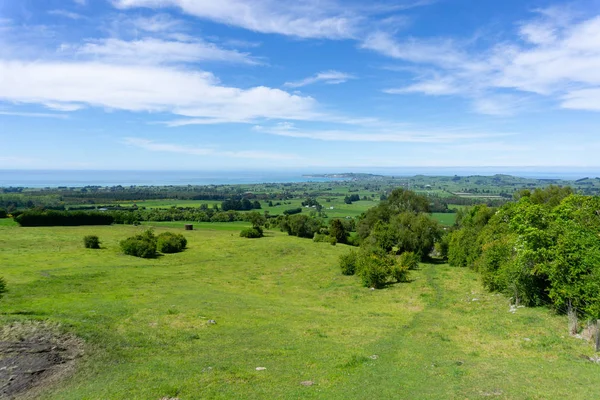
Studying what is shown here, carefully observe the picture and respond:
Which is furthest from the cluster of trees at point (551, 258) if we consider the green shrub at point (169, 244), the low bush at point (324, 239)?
the green shrub at point (169, 244)

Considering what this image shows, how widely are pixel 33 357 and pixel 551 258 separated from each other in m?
35.5

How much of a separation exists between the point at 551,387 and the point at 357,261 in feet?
114

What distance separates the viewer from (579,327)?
23438mm

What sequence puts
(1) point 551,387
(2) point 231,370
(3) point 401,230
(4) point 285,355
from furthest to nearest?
(3) point 401,230
(4) point 285,355
(2) point 231,370
(1) point 551,387

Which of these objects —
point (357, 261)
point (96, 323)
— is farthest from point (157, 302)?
point (357, 261)

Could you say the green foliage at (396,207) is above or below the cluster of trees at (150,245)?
above

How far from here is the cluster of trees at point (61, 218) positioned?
8844cm

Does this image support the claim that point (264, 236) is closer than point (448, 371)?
No

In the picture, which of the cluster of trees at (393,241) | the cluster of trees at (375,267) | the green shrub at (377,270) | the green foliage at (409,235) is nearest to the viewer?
the green shrub at (377,270)

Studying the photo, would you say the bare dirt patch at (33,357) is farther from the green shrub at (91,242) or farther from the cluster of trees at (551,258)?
the green shrub at (91,242)

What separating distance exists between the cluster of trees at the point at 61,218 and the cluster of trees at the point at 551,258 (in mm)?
99652

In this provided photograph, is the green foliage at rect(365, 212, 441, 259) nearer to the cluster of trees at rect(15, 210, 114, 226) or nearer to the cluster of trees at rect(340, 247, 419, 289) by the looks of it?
the cluster of trees at rect(340, 247, 419, 289)

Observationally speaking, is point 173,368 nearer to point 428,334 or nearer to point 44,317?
point 44,317

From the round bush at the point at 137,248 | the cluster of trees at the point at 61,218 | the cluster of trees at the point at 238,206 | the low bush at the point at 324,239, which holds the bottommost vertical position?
the low bush at the point at 324,239
